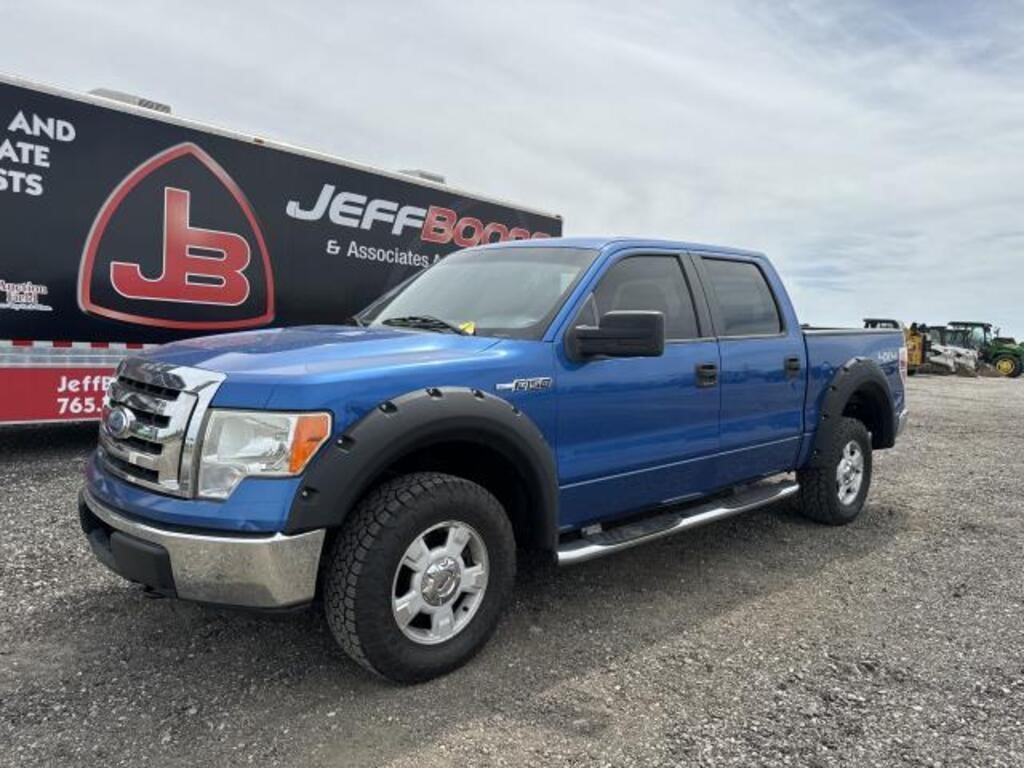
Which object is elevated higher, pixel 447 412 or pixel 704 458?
pixel 447 412

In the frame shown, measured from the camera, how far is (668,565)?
4.72 metres

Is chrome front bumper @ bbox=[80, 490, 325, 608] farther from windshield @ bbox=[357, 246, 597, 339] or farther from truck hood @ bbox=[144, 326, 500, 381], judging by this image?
windshield @ bbox=[357, 246, 597, 339]

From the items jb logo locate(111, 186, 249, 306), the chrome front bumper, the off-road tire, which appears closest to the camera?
the chrome front bumper

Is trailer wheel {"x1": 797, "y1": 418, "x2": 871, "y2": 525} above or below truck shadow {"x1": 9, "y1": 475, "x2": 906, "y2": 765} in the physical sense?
above

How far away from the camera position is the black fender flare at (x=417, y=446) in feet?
9.20

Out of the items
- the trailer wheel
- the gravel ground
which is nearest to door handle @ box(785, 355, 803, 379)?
the trailer wheel

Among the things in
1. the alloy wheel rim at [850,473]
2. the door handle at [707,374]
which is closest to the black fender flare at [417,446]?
the door handle at [707,374]

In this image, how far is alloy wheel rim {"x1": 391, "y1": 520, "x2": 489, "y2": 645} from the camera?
9.99 feet

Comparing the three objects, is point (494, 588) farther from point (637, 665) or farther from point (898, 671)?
point (898, 671)

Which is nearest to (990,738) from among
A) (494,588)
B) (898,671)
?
(898,671)

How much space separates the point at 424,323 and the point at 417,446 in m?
1.01

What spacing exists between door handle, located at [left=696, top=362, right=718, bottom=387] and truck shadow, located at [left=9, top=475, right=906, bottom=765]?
44.4 inches

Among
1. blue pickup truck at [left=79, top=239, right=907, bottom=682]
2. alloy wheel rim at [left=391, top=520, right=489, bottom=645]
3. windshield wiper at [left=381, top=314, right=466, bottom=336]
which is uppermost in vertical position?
windshield wiper at [left=381, top=314, right=466, bottom=336]

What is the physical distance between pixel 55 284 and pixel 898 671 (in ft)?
22.5
